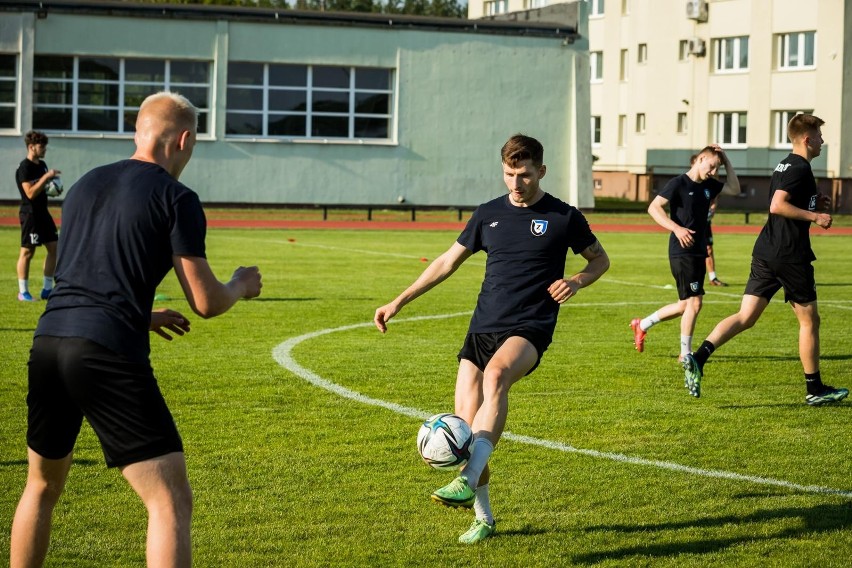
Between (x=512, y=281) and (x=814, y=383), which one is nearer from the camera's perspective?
(x=512, y=281)

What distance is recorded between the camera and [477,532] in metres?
6.33

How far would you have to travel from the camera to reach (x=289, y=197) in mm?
44875

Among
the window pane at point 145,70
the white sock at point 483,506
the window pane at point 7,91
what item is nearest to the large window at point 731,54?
the window pane at point 145,70


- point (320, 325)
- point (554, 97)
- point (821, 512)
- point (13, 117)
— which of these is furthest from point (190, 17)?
point (821, 512)

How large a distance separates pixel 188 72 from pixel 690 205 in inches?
1333

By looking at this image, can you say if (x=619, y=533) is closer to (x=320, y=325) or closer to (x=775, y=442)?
(x=775, y=442)

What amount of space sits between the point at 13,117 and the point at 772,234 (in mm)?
36160

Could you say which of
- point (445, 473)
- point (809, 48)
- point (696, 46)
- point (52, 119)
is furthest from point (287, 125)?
point (445, 473)

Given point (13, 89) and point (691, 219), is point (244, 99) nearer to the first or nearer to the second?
point (13, 89)

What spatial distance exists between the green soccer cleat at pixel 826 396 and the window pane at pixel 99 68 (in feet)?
120

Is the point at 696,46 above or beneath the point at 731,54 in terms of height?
above

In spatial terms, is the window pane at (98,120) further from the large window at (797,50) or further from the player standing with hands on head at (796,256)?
the player standing with hands on head at (796,256)

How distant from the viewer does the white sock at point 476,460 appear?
596cm

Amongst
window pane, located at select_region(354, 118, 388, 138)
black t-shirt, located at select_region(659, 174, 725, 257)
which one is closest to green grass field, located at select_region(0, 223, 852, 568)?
black t-shirt, located at select_region(659, 174, 725, 257)
